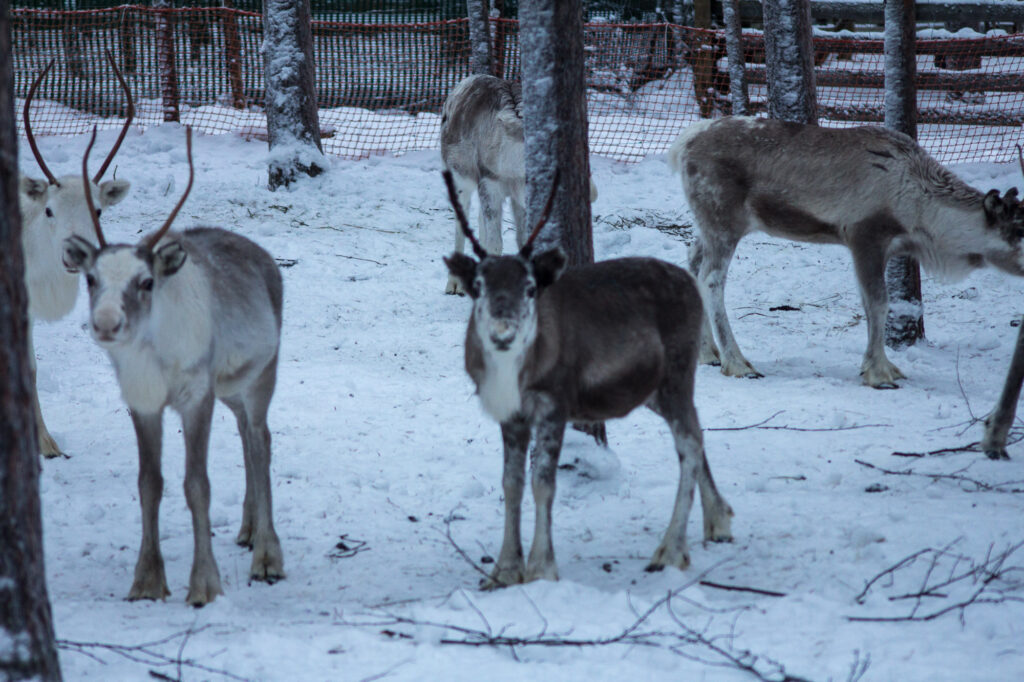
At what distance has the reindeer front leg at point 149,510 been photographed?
410 centimetres

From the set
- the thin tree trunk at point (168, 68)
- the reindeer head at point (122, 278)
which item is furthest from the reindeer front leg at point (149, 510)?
the thin tree trunk at point (168, 68)

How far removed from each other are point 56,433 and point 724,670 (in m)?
4.51

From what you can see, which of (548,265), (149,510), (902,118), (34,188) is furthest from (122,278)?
(902,118)

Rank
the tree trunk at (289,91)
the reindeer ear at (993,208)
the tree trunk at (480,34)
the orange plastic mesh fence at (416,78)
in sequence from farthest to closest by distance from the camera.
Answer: the orange plastic mesh fence at (416,78) < the tree trunk at (480,34) < the tree trunk at (289,91) < the reindeer ear at (993,208)

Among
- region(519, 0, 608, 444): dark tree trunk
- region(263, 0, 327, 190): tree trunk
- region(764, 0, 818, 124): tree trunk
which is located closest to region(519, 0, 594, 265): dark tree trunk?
region(519, 0, 608, 444): dark tree trunk

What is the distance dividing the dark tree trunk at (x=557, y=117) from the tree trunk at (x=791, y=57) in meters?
3.83

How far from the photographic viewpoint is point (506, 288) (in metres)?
3.96

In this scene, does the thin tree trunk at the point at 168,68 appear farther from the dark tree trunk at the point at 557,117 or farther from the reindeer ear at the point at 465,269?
the reindeer ear at the point at 465,269

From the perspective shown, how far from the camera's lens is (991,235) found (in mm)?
7707

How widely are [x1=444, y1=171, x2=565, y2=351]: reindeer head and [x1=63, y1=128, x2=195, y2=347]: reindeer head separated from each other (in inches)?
44.5

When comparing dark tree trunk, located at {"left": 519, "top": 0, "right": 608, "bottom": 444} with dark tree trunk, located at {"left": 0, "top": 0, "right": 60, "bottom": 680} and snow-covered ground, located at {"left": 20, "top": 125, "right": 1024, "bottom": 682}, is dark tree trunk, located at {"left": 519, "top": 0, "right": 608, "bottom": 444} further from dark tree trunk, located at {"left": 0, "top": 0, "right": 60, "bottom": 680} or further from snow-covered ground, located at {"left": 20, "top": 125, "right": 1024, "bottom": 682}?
dark tree trunk, located at {"left": 0, "top": 0, "right": 60, "bottom": 680}

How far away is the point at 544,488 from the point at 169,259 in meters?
1.77

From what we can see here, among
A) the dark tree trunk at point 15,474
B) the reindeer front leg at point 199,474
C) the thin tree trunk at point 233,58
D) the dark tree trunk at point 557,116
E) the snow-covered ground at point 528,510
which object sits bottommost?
the snow-covered ground at point 528,510

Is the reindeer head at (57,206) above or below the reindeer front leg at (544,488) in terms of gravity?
above
